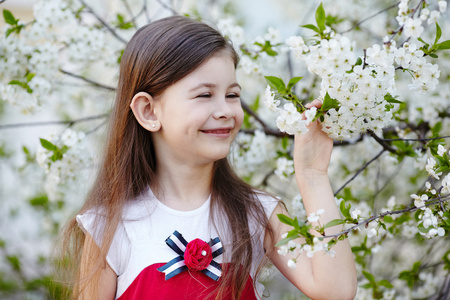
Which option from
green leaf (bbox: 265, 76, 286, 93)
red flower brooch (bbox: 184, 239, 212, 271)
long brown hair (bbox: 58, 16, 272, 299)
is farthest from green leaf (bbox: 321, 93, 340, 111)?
red flower brooch (bbox: 184, 239, 212, 271)

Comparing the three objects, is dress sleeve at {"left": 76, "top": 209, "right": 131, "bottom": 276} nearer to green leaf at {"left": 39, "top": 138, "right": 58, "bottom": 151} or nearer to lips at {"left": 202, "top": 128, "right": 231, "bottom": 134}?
lips at {"left": 202, "top": 128, "right": 231, "bottom": 134}

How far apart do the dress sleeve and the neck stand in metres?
0.17

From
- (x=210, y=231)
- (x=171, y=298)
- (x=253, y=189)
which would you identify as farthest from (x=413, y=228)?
(x=171, y=298)

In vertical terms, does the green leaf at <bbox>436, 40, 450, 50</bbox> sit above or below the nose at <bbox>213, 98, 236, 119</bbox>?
above

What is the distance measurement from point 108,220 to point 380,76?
0.93 meters

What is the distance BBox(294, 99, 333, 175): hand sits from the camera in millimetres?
1505

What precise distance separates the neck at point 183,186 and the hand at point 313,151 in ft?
1.11

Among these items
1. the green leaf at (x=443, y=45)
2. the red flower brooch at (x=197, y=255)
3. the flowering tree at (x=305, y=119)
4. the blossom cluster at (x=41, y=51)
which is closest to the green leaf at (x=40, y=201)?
the flowering tree at (x=305, y=119)

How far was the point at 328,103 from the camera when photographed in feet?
4.20

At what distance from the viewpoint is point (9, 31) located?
2.23m

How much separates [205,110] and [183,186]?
0.31 metres

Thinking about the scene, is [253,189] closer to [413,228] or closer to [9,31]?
[413,228]

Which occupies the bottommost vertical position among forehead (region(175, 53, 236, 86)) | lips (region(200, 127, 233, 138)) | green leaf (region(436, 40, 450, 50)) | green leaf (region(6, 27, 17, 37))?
lips (region(200, 127, 233, 138))

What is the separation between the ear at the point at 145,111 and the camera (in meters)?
1.68
